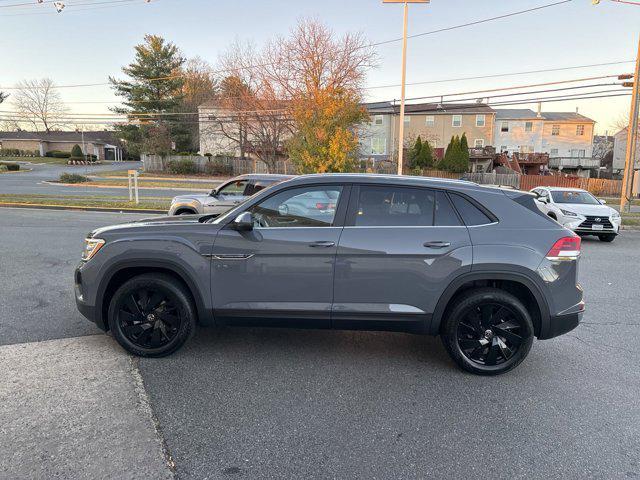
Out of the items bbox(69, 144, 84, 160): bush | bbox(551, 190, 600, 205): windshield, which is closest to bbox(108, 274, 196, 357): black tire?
bbox(551, 190, 600, 205): windshield

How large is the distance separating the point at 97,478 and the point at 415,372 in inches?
102

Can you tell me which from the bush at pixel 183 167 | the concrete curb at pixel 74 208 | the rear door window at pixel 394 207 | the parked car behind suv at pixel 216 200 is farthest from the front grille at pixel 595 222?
the bush at pixel 183 167

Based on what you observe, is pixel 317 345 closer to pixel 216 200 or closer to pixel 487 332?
pixel 487 332

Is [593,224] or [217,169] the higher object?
[217,169]

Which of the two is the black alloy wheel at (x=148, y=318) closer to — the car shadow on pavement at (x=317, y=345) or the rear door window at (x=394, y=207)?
the car shadow on pavement at (x=317, y=345)

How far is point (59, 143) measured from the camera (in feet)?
260

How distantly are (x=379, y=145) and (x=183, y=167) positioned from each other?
22.1m

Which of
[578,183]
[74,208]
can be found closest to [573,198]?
[74,208]

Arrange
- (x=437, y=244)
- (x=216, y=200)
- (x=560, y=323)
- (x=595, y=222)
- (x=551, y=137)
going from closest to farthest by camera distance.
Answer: (x=437, y=244)
(x=560, y=323)
(x=216, y=200)
(x=595, y=222)
(x=551, y=137)

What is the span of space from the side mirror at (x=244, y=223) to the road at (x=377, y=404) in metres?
1.26

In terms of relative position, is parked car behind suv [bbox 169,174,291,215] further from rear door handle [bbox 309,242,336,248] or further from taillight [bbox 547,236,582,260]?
taillight [bbox 547,236,582,260]

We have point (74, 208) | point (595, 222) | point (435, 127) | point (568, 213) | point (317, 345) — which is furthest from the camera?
point (435, 127)

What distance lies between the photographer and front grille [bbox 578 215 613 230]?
12.1m

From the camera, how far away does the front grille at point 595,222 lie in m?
12.1
